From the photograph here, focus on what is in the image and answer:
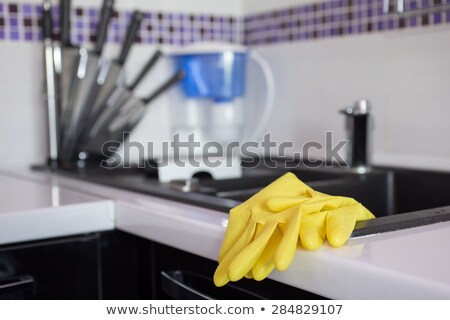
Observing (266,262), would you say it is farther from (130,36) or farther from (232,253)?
(130,36)

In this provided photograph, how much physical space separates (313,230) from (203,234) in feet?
0.59

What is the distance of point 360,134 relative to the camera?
4.46ft

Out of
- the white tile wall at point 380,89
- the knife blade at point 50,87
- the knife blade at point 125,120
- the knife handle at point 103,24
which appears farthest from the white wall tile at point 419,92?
the knife blade at point 50,87

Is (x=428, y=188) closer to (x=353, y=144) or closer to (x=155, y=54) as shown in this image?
(x=353, y=144)

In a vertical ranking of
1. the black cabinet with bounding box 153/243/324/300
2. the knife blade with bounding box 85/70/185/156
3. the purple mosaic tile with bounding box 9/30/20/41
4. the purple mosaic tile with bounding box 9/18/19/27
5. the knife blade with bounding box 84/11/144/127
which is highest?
the purple mosaic tile with bounding box 9/18/19/27

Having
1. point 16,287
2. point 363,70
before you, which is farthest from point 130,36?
point 16,287

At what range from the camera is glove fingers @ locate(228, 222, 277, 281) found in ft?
2.38

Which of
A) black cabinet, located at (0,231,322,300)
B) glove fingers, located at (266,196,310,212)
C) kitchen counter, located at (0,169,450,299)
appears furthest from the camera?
black cabinet, located at (0,231,322,300)

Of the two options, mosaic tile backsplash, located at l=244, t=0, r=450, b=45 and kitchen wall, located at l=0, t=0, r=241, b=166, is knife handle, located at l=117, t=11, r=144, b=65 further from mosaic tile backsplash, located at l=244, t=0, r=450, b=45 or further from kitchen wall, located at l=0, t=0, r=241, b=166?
mosaic tile backsplash, located at l=244, t=0, r=450, b=45

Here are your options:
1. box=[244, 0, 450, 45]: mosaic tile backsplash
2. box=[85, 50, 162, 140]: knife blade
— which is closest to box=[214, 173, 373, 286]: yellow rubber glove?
box=[244, 0, 450, 45]: mosaic tile backsplash

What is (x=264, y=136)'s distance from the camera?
176 cm

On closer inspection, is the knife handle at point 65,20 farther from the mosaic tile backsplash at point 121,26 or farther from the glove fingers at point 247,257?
the glove fingers at point 247,257

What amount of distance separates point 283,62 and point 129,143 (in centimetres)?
41

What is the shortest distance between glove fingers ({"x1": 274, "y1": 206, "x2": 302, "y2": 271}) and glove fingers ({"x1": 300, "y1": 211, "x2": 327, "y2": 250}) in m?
0.01
